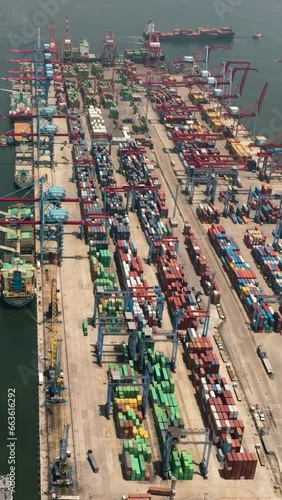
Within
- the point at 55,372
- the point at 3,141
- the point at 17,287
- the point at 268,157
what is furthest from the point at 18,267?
the point at 268,157

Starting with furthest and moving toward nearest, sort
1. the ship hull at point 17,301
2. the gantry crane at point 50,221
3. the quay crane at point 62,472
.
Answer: the gantry crane at point 50,221 → the ship hull at point 17,301 → the quay crane at point 62,472

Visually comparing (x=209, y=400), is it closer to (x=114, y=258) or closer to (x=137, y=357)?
(x=137, y=357)

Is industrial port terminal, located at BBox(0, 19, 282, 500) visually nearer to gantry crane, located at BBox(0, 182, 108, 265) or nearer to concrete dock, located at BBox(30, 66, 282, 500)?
concrete dock, located at BBox(30, 66, 282, 500)

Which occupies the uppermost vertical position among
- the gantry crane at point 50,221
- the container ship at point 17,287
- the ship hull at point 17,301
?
the gantry crane at point 50,221

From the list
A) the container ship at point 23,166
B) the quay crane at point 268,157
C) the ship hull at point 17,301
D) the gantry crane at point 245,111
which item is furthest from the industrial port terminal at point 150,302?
the gantry crane at point 245,111

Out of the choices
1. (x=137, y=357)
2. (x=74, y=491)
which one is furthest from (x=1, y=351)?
(x=74, y=491)

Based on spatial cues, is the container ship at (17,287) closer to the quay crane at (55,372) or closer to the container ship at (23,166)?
the quay crane at (55,372)

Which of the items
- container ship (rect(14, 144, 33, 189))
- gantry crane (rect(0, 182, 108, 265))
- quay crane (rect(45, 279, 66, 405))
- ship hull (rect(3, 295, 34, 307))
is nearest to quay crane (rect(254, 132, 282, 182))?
gantry crane (rect(0, 182, 108, 265))
